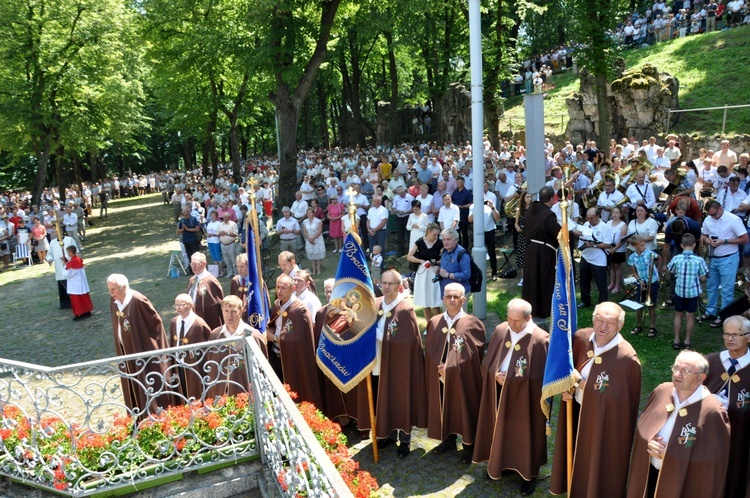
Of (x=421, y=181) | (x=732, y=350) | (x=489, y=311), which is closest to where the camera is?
(x=732, y=350)

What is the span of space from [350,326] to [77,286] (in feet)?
30.6

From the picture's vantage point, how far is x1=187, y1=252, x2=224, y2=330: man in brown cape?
869 centimetres

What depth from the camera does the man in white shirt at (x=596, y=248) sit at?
10648 mm

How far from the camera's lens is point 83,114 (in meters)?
28.2

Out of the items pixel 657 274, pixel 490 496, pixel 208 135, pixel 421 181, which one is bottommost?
pixel 490 496

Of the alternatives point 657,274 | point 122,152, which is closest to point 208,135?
point 122,152

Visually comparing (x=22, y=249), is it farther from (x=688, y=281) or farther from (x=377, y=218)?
(x=688, y=281)

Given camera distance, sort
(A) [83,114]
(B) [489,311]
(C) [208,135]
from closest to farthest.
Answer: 1. (B) [489,311]
2. (A) [83,114]
3. (C) [208,135]

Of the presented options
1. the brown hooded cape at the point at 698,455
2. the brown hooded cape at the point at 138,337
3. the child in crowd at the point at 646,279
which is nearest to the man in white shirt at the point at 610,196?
the child in crowd at the point at 646,279

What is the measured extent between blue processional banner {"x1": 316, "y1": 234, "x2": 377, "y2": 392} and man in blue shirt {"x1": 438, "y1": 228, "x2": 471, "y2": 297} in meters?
2.13

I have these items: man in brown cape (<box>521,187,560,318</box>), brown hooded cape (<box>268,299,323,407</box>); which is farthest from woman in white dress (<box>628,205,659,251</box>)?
brown hooded cape (<box>268,299,323,407</box>)

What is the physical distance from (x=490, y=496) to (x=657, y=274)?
5582 millimetres

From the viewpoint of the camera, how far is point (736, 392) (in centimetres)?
508

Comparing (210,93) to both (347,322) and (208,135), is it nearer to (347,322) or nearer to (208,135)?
(208,135)
